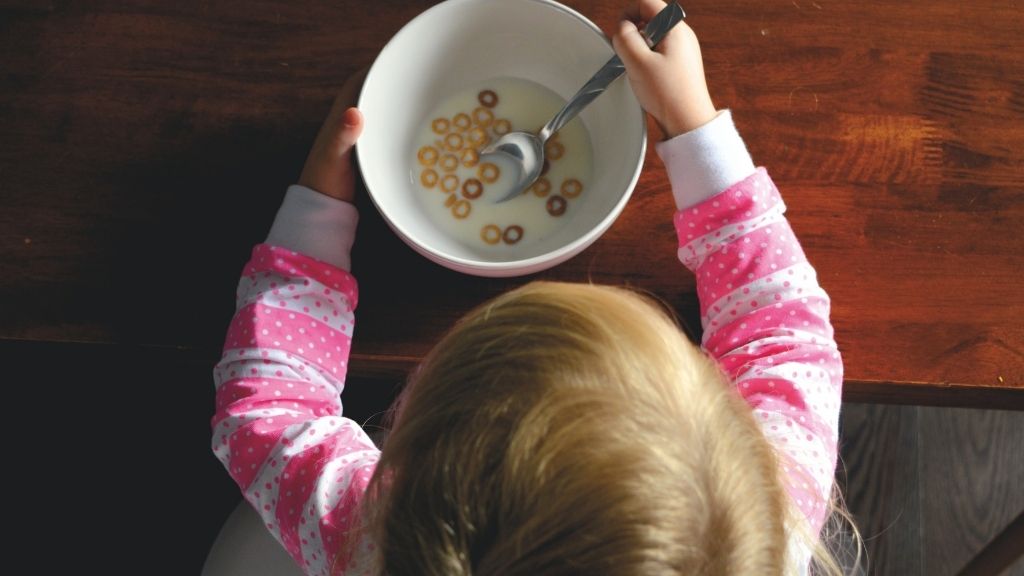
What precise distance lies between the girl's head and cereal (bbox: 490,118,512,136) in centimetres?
25

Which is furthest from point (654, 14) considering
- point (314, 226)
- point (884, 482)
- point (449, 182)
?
point (884, 482)

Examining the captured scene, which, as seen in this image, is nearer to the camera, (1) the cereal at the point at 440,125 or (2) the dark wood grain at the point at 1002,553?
(1) the cereal at the point at 440,125

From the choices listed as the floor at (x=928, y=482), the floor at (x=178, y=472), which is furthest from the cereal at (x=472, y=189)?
the floor at (x=928, y=482)

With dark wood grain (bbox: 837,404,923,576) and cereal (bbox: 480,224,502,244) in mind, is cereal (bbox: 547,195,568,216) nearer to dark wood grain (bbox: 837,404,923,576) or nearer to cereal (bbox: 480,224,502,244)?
cereal (bbox: 480,224,502,244)

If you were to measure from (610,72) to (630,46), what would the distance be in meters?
0.03

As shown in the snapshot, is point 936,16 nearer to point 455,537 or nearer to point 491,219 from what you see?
point 491,219

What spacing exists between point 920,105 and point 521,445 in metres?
0.50

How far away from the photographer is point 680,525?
466mm

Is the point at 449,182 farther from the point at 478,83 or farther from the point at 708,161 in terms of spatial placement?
the point at 708,161

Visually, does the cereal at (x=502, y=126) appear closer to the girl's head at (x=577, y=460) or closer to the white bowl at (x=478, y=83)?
the white bowl at (x=478, y=83)

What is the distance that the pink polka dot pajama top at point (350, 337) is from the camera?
654mm

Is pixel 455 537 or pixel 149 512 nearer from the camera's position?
pixel 455 537

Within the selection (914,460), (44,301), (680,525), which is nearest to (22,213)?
(44,301)

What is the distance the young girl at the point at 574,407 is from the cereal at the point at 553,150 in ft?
0.28
